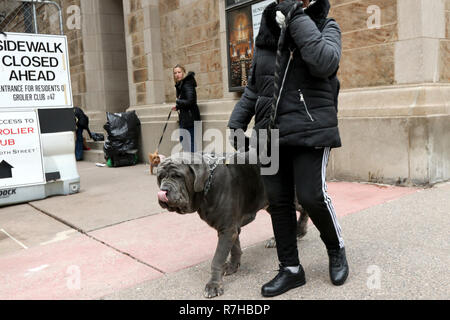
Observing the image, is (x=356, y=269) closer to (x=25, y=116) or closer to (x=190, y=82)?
(x=25, y=116)

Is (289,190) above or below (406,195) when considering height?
above

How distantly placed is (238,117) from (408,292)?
1561 mm

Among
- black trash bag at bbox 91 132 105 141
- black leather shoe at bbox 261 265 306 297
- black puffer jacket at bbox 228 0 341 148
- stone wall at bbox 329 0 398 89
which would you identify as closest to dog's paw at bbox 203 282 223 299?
black leather shoe at bbox 261 265 306 297

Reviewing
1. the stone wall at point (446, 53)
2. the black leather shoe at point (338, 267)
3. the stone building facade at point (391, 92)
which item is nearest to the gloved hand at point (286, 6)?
the black leather shoe at point (338, 267)

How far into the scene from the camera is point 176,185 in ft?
8.90

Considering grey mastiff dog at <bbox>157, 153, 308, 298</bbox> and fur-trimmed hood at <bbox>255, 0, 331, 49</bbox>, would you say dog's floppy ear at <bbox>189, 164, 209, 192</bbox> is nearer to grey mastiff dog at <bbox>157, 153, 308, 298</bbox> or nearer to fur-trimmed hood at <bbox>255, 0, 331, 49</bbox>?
grey mastiff dog at <bbox>157, 153, 308, 298</bbox>

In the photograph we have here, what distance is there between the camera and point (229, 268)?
131 inches

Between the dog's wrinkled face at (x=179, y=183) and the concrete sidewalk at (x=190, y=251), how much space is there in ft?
2.24

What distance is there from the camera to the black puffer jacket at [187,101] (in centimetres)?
823

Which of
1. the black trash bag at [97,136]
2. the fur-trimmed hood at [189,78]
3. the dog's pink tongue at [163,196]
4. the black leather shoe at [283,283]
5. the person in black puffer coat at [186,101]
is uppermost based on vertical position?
the fur-trimmed hood at [189,78]

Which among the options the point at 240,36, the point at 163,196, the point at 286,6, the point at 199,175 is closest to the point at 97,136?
the point at 240,36

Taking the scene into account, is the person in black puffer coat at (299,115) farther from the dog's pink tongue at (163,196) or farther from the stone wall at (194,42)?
the stone wall at (194,42)

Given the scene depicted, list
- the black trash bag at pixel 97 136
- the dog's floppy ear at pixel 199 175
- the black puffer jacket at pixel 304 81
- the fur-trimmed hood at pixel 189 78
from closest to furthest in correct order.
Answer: the black puffer jacket at pixel 304 81 → the dog's floppy ear at pixel 199 175 → the fur-trimmed hood at pixel 189 78 → the black trash bag at pixel 97 136

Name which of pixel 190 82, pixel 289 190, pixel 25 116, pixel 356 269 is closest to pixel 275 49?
pixel 289 190
